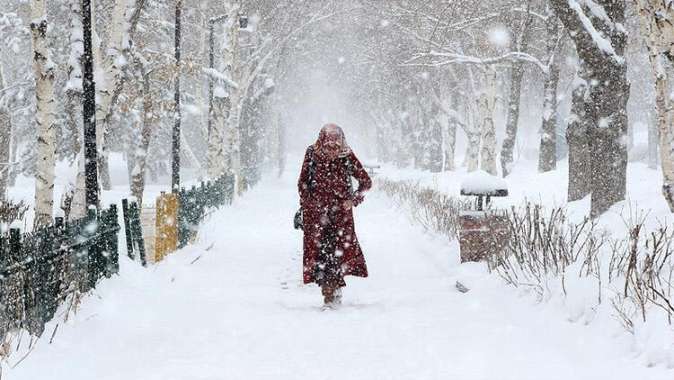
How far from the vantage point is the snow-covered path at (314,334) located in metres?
4.64

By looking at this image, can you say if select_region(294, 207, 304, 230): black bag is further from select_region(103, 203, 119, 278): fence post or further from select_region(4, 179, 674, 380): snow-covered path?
select_region(103, 203, 119, 278): fence post

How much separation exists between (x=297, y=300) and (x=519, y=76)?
16.2 meters

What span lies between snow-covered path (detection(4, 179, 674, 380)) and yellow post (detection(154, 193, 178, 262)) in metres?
0.87

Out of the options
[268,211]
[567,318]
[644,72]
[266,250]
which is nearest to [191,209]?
[266,250]

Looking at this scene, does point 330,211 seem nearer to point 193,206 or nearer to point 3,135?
point 193,206

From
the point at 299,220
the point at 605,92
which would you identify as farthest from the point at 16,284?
the point at 605,92

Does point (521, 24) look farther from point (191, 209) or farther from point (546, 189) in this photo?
point (191, 209)

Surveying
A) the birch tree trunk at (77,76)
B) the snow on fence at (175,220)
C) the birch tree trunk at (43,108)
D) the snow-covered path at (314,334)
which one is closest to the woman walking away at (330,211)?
the snow-covered path at (314,334)

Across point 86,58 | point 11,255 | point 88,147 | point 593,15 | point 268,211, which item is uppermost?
point 593,15

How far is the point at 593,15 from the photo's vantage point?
400 inches

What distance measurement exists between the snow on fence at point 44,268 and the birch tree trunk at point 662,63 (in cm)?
639

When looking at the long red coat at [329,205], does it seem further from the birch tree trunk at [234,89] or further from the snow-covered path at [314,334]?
the birch tree trunk at [234,89]

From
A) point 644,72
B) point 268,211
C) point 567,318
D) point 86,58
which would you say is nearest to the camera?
point 567,318

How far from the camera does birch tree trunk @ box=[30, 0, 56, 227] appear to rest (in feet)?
33.4
